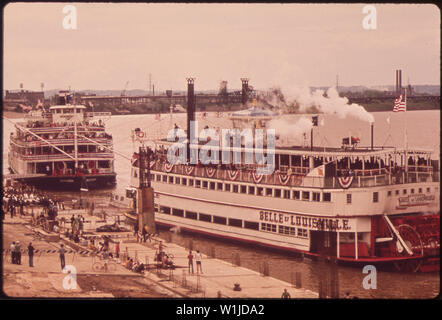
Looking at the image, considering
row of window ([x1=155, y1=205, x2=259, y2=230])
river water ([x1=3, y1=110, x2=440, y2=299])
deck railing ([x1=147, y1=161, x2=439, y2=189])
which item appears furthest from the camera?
row of window ([x1=155, y1=205, x2=259, y2=230])

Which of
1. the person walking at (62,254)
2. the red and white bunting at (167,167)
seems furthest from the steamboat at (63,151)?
the person walking at (62,254)

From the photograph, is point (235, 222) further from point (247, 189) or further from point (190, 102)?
point (190, 102)

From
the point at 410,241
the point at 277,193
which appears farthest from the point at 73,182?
the point at 410,241

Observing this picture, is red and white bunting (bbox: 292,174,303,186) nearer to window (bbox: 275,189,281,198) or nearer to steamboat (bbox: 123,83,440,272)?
steamboat (bbox: 123,83,440,272)

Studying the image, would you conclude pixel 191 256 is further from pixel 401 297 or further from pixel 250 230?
pixel 401 297

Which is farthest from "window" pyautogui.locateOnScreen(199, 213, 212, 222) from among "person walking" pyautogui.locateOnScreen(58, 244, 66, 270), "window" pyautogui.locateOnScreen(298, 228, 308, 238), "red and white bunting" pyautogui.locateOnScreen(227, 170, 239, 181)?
"person walking" pyautogui.locateOnScreen(58, 244, 66, 270)

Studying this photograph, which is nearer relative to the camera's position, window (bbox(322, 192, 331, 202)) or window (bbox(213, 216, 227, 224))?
window (bbox(322, 192, 331, 202))

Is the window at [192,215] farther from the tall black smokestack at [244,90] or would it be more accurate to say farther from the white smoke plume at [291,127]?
the tall black smokestack at [244,90]
